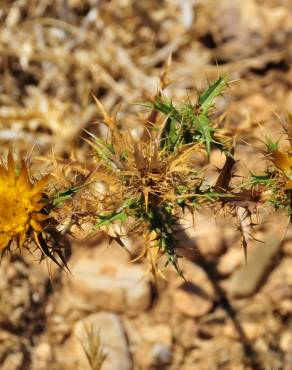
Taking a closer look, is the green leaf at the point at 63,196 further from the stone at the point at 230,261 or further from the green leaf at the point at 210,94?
the stone at the point at 230,261

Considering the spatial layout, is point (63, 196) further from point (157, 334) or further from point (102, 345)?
point (157, 334)

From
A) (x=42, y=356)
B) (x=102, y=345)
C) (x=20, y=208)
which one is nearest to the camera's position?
(x=20, y=208)

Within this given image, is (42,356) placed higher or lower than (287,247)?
lower

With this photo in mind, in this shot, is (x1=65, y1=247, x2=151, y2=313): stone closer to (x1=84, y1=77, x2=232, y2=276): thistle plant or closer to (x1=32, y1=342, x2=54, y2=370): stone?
(x1=32, y1=342, x2=54, y2=370): stone

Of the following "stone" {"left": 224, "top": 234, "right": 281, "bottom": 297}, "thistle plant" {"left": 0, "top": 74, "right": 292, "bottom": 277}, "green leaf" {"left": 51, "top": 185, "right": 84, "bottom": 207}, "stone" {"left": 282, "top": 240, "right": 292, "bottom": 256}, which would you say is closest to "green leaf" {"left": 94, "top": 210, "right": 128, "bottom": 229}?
"thistle plant" {"left": 0, "top": 74, "right": 292, "bottom": 277}

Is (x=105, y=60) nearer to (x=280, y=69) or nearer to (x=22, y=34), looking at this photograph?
(x=22, y=34)

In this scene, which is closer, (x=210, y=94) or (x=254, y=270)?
(x=210, y=94)

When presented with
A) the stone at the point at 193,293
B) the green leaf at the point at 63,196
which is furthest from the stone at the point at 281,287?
the green leaf at the point at 63,196

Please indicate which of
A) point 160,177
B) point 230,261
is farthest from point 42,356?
point 160,177
